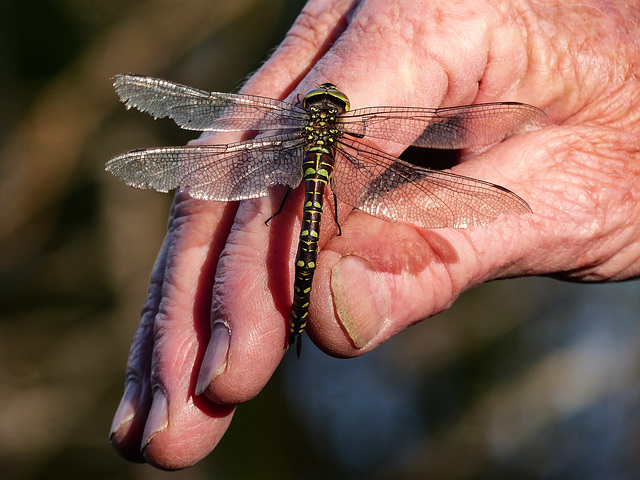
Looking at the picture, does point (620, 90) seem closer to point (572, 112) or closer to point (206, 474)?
point (572, 112)

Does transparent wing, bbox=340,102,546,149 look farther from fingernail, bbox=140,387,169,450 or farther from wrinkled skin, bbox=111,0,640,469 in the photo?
fingernail, bbox=140,387,169,450

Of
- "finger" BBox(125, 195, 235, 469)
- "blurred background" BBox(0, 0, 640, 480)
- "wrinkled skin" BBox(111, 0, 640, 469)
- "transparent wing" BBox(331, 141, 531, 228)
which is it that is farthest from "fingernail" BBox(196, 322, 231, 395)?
"blurred background" BBox(0, 0, 640, 480)

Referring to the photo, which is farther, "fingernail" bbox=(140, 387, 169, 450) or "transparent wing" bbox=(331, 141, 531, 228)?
"fingernail" bbox=(140, 387, 169, 450)

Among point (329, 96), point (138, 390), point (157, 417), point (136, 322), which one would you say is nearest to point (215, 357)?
point (157, 417)

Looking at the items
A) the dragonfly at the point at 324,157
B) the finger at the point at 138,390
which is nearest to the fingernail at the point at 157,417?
the finger at the point at 138,390

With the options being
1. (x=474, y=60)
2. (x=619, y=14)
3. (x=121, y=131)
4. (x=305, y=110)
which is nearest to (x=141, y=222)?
(x=121, y=131)

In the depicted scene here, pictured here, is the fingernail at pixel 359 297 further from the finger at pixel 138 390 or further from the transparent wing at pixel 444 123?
the finger at pixel 138 390
